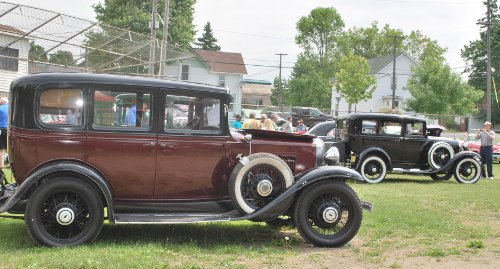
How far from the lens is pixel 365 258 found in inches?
237

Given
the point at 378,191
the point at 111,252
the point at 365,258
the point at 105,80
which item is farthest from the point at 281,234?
the point at 378,191

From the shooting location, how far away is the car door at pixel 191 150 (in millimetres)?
6398

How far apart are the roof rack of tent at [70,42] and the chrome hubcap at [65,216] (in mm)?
9014

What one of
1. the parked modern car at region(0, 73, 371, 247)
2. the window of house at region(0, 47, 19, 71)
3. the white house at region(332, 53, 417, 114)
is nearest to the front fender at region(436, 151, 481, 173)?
the parked modern car at region(0, 73, 371, 247)

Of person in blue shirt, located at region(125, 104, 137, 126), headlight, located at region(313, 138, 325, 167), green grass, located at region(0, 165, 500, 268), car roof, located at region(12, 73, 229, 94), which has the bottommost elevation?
green grass, located at region(0, 165, 500, 268)

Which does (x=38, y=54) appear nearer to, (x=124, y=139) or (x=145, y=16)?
(x=124, y=139)

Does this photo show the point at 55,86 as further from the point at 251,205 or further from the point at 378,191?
the point at 378,191

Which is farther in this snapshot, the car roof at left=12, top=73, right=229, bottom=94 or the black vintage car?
the black vintage car

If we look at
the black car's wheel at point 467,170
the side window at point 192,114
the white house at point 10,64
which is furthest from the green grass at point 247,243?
the white house at point 10,64

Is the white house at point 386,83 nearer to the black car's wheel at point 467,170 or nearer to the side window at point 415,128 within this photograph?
the black car's wheel at point 467,170

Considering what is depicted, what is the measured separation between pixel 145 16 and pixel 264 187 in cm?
3776

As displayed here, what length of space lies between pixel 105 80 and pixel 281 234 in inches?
117

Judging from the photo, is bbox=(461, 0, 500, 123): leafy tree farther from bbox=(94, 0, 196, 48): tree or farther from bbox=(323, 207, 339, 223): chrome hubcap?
bbox=(323, 207, 339, 223): chrome hubcap

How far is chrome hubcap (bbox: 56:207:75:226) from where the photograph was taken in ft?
19.2
